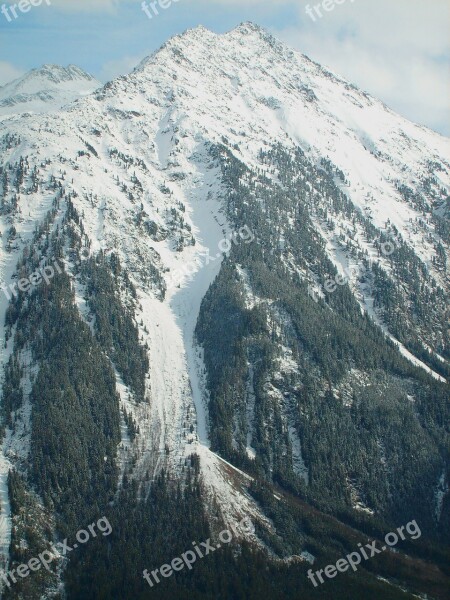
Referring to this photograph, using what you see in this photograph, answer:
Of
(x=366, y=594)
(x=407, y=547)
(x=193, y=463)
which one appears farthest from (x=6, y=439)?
(x=407, y=547)

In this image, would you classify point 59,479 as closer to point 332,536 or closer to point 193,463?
Answer: point 193,463

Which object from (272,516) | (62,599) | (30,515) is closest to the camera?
(62,599)

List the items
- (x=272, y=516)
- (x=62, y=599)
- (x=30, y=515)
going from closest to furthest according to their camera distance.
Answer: (x=62, y=599), (x=30, y=515), (x=272, y=516)

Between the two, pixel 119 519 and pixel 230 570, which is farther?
pixel 119 519

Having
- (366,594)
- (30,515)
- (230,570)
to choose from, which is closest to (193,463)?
(230,570)

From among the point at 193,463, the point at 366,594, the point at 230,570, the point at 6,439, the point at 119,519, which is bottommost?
the point at 366,594

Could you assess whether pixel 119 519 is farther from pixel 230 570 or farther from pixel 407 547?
pixel 407 547

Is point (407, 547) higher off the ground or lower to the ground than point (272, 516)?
lower

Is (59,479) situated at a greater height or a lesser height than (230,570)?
greater

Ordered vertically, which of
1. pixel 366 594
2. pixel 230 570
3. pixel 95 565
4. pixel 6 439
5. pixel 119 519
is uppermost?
pixel 6 439
